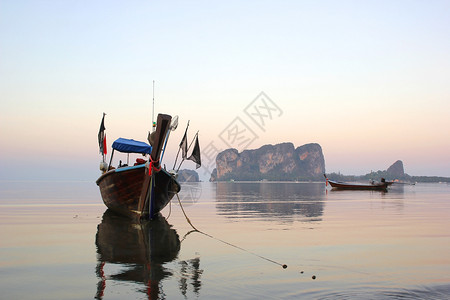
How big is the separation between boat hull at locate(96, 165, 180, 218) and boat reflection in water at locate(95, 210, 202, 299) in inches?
95.4

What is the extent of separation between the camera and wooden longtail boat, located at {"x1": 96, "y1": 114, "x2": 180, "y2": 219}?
1881 cm

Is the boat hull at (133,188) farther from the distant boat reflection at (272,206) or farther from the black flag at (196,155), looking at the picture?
the distant boat reflection at (272,206)

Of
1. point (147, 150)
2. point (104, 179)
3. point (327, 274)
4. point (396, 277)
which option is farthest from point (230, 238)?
point (104, 179)

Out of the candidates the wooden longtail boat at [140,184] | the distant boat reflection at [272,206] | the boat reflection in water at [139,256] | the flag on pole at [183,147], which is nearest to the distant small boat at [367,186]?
the distant boat reflection at [272,206]

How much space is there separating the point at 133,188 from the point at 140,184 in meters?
0.65

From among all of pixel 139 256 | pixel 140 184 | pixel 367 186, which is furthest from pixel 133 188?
pixel 367 186

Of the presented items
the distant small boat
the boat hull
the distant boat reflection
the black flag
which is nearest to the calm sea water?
the boat hull

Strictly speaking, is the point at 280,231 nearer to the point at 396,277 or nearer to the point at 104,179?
the point at 396,277

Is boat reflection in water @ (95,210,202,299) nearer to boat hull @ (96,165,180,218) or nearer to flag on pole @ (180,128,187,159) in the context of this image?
boat hull @ (96,165,180,218)

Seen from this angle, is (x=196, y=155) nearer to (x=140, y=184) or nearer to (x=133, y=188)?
(x=140, y=184)

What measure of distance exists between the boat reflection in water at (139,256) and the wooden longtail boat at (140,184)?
2098 millimetres

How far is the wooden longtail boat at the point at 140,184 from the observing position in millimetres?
18812

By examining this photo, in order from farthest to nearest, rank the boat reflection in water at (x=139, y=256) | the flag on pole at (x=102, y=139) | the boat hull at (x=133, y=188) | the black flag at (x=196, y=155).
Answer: the flag on pole at (x=102, y=139) < the black flag at (x=196, y=155) < the boat hull at (x=133, y=188) < the boat reflection in water at (x=139, y=256)

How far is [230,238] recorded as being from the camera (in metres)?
14.6
